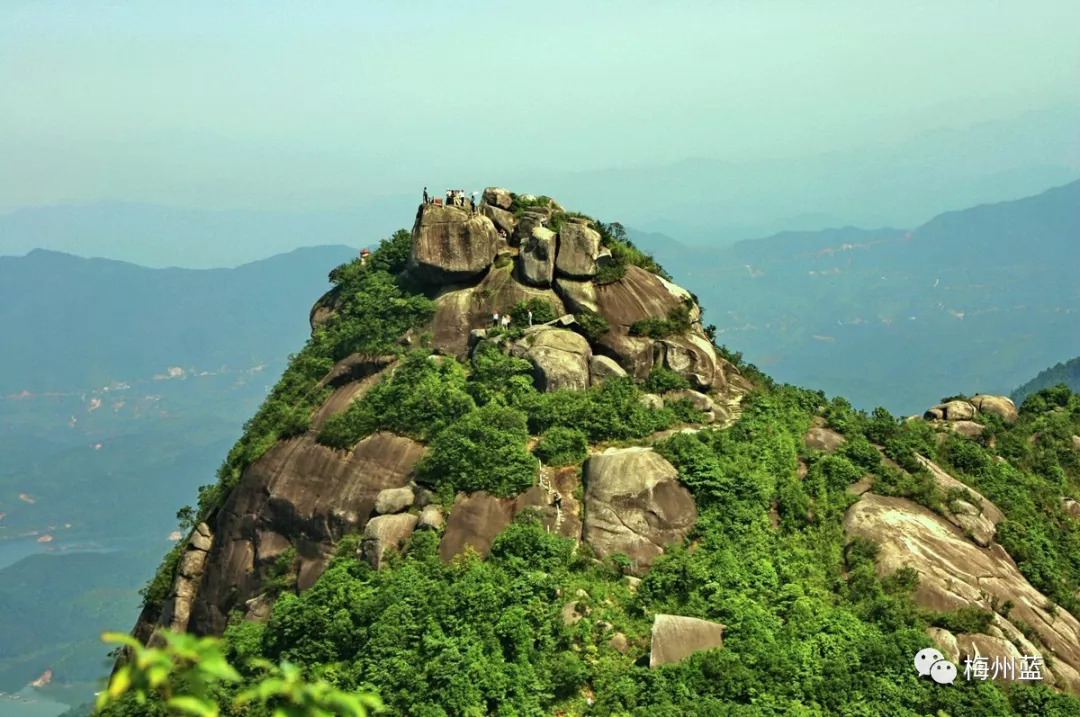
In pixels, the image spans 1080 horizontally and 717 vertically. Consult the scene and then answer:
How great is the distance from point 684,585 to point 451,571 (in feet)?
23.6

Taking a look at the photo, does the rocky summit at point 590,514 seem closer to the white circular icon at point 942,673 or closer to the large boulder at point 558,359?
the large boulder at point 558,359

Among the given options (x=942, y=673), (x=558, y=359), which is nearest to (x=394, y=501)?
(x=558, y=359)

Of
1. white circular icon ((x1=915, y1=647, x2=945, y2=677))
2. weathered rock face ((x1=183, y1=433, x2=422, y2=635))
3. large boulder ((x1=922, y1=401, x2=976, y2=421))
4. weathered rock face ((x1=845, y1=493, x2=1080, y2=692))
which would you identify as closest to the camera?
white circular icon ((x1=915, y1=647, x2=945, y2=677))

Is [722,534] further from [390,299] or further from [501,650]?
[390,299]

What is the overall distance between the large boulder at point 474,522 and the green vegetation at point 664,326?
10.4 m

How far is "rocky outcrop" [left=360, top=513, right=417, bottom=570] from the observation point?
32.5 m

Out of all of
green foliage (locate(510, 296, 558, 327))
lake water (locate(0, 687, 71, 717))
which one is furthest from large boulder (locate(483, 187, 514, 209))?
lake water (locate(0, 687, 71, 717))

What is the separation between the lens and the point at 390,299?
43250 mm

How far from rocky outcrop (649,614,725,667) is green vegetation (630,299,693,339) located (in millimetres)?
14105

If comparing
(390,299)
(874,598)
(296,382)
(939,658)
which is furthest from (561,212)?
(939,658)

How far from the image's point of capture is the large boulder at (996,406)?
46.7 metres

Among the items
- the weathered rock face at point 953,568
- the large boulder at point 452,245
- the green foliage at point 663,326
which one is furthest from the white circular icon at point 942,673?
the large boulder at point 452,245

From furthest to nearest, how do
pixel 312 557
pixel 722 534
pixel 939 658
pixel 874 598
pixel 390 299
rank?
1. pixel 390 299
2. pixel 312 557
3. pixel 722 534
4. pixel 874 598
5. pixel 939 658

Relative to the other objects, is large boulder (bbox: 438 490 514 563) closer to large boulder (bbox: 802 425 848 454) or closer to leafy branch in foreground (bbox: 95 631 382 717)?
large boulder (bbox: 802 425 848 454)
